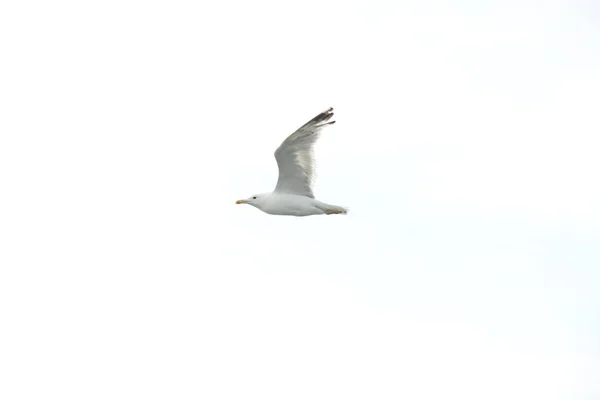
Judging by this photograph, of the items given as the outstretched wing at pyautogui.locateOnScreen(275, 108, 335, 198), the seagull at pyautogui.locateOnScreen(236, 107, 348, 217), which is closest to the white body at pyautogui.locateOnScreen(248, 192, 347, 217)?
the seagull at pyautogui.locateOnScreen(236, 107, 348, 217)

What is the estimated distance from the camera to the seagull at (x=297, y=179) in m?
38.8

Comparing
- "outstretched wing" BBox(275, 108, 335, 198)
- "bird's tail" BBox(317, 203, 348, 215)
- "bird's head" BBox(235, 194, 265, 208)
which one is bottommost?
"bird's tail" BBox(317, 203, 348, 215)

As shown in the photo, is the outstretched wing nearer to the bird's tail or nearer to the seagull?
the seagull

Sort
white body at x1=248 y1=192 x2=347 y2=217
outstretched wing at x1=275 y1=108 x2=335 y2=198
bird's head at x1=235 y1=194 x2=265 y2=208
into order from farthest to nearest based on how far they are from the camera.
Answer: bird's head at x1=235 y1=194 x2=265 y2=208
white body at x1=248 y1=192 x2=347 y2=217
outstretched wing at x1=275 y1=108 x2=335 y2=198

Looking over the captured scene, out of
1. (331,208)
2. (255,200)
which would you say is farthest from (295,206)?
(255,200)

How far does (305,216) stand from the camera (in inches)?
1555

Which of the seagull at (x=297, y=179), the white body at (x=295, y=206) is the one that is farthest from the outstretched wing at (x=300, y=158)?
the white body at (x=295, y=206)

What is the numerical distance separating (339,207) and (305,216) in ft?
2.37

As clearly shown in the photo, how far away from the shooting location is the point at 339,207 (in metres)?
39.3

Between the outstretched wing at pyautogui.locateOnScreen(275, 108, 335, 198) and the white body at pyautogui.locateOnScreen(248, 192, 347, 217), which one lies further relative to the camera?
the white body at pyautogui.locateOnScreen(248, 192, 347, 217)

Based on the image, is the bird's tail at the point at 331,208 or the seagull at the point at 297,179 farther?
the bird's tail at the point at 331,208

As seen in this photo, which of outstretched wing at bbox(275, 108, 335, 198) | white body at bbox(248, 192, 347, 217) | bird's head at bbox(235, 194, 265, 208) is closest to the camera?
outstretched wing at bbox(275, 108, 335, 198)

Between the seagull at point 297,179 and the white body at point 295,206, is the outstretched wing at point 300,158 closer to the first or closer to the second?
the seagull at point 297,179

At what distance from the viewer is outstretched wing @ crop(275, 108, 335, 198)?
1527 inches
